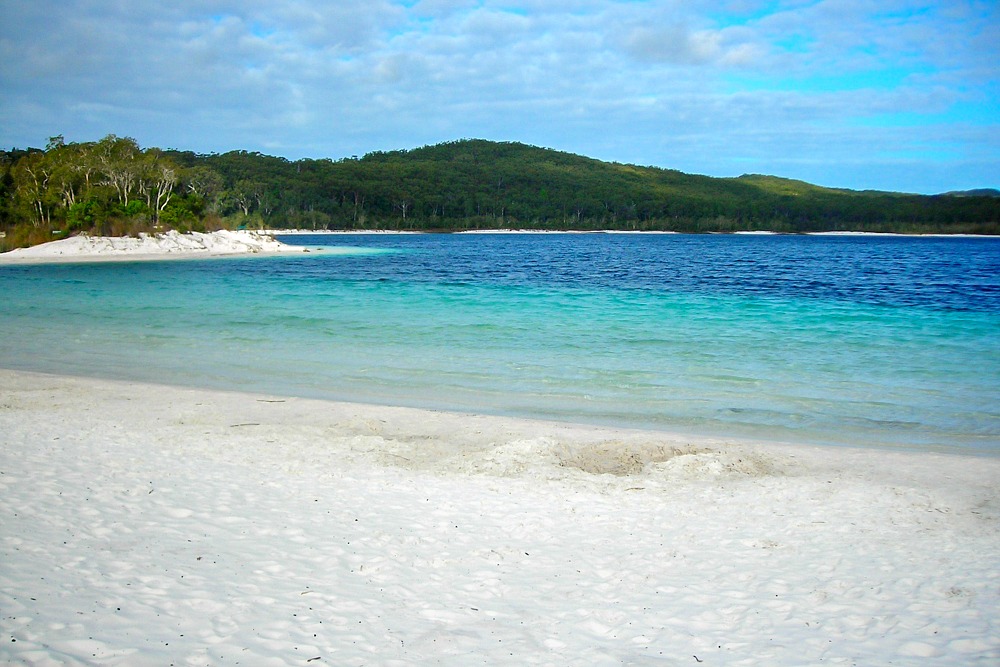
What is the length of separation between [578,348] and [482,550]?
34.0 feet

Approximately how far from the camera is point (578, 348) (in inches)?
585

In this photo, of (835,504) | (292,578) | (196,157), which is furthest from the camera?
(196,157)

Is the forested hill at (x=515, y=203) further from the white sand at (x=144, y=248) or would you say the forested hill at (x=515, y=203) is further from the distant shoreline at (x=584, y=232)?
the white sand at (x=144, y=248)

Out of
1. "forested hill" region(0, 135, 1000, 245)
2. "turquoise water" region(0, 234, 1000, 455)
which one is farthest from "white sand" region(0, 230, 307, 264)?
"forested hill" region(0, 135, 1000, 245)

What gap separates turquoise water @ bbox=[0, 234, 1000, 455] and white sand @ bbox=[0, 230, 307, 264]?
16.1 meters

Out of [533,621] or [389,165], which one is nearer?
[533,621]

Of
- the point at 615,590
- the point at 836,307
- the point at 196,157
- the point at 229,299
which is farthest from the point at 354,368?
the point at 196,157

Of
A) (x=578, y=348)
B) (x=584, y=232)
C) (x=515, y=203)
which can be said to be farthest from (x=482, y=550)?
(x=515, y=203)

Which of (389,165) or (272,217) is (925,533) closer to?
(272,217)

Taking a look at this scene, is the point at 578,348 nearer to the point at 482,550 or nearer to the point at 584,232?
the point at 482,550

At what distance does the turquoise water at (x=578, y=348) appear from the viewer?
976 cm

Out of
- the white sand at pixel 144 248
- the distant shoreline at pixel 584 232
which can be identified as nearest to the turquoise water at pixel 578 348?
the white sand at pixel 144 248

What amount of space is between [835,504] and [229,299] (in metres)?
22.2

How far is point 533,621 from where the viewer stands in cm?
381
